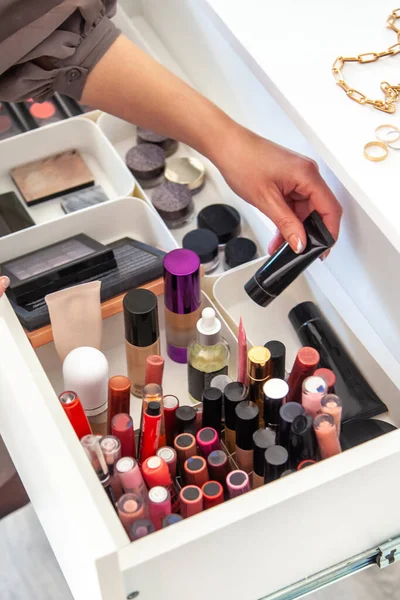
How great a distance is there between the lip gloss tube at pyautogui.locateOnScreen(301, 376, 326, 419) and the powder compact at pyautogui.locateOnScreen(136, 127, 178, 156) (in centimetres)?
51

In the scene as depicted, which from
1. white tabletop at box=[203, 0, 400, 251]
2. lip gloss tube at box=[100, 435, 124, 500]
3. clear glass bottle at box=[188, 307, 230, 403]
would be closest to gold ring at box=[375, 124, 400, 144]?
white tabletop at box=[203, 0, 400, 251]

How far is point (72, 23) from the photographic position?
0.71 metres

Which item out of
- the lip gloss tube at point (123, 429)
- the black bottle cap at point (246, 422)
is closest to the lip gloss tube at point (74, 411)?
the lip gloss tube at point (123, 429)

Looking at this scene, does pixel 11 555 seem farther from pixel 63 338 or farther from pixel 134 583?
pixel 134 583

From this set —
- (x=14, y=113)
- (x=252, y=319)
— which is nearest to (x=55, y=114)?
(x=14, y=113)

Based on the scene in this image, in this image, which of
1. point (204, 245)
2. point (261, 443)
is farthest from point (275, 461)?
point (204, 245)

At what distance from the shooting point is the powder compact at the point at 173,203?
0.92 meters

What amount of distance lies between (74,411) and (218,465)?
127 millimetres

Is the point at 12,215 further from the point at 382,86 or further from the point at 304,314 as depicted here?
the point at 382,86

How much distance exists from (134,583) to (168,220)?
1.76 feet

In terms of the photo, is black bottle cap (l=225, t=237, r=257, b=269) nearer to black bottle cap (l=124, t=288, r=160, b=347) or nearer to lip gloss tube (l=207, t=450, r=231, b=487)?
black bottle cap (l=124, t=288, r=160, b=347)

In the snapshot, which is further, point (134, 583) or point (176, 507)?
point (176, 507)

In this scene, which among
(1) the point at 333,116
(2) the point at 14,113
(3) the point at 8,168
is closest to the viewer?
A: (1) the point at 333,116

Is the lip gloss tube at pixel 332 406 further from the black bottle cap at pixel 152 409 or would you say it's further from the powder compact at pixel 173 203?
the powder compact at pixel 173 203
